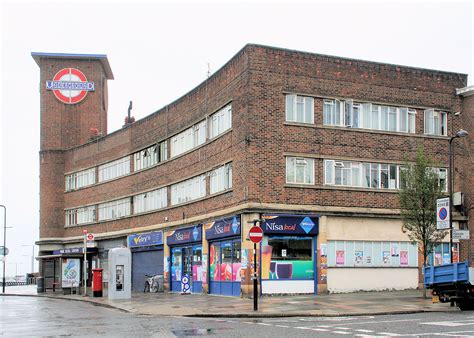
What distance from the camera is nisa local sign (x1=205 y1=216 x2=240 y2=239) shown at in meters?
31.3

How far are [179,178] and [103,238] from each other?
1435 centimetres

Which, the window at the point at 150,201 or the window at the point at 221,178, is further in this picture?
the window at the point at 150,201

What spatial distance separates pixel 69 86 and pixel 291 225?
36846mm

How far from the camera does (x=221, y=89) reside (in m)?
34.2

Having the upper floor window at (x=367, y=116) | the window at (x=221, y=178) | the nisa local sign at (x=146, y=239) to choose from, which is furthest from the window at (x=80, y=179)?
the upper floor window at (x=367, y=116)

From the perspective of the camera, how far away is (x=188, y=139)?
130ft

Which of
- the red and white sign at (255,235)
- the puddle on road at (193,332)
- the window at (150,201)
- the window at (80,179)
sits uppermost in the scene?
the window at (80,179)

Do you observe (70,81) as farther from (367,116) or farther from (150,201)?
(367,116)

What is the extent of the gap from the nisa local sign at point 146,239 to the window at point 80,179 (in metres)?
9.41

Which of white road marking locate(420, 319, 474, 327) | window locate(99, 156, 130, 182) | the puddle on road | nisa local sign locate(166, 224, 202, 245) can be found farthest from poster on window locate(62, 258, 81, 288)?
white road marking locate(420, 319, 474, 327)

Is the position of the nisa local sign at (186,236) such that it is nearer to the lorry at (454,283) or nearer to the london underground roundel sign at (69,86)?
the lorry at (454,283)

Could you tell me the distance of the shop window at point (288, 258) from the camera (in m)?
30.3

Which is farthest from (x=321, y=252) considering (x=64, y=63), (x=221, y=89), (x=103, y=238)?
(x=64, y=63)

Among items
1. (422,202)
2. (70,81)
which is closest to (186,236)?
(422,202)
